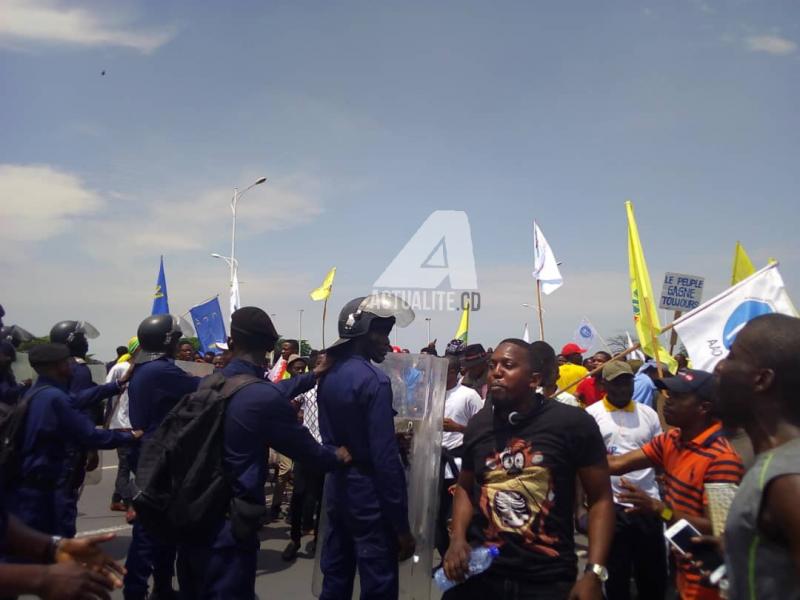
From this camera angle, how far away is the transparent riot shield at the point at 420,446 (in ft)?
14.2

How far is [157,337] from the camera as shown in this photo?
4.85 meters

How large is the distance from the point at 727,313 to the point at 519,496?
2977 mm

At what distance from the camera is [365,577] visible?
3.66 metres

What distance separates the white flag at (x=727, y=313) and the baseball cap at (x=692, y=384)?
146 cm

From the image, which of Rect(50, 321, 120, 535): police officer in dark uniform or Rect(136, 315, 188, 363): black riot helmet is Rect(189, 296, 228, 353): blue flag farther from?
Rect(136, 315, 188, 363): black riot helmet

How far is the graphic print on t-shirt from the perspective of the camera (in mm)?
2984

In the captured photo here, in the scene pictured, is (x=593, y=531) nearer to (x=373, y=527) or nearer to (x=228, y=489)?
(x=373, y=527)

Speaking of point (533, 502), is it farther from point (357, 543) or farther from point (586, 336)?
point (586, 336)

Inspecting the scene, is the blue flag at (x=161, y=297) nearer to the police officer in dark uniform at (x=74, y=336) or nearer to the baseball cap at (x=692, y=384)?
the police officer in dark uniform at (x=74, y=336)

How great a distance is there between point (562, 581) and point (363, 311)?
185 cm

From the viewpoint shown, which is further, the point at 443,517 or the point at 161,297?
the point at 161,297

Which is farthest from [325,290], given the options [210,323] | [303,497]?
[303,497]

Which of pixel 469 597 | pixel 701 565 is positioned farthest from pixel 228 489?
pixel 701 565

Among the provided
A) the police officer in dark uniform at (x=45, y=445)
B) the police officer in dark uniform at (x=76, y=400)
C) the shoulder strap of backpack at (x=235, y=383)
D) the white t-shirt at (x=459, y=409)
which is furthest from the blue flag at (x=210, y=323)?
the shoulder strap of backpack at (x=235, y=383)
